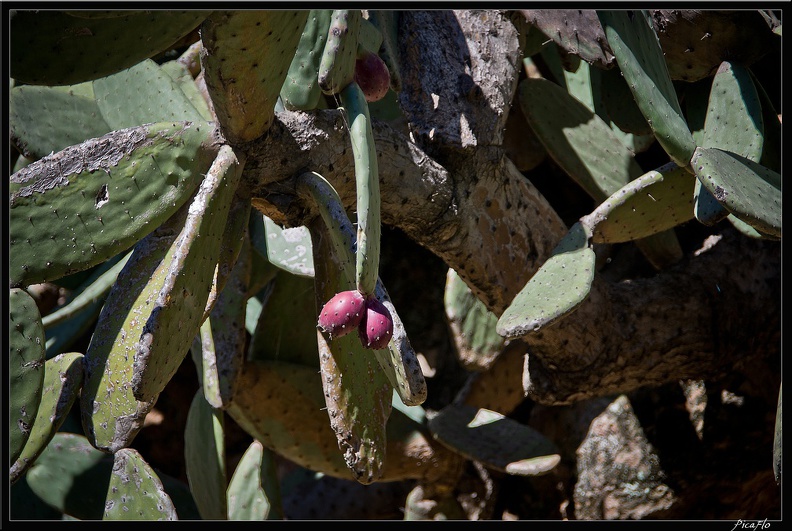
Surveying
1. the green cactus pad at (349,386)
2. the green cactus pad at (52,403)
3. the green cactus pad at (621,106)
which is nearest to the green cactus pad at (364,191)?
the green cactus pad at (349,386)

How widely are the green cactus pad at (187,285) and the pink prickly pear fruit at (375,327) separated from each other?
26 cm

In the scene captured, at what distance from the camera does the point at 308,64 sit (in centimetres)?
125

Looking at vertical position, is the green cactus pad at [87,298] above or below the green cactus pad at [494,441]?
above

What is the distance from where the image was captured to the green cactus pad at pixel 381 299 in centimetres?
114

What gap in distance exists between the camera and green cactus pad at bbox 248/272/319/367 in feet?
6.88

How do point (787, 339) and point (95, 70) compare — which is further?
point (787, 339)

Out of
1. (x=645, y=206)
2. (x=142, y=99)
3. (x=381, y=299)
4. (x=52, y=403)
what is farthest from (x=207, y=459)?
(x=645, y=206)

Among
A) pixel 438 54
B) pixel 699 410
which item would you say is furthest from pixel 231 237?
pixel 699 410

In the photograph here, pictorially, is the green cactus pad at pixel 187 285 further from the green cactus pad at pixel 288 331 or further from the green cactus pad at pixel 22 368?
the green cactus pad at pixel 288 331

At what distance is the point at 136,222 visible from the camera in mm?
1235

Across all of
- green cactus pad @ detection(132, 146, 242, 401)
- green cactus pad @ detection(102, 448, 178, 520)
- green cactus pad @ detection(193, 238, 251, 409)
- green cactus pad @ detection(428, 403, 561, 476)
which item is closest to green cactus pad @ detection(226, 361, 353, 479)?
green cactus pad @ detection(193, 238, 251, 409)

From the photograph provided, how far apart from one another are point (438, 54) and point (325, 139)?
430mm

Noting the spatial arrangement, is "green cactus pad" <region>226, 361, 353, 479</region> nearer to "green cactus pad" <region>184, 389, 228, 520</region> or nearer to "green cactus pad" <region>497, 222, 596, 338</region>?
"green cactus pad" <region>184, 389, 228, 520</region>
